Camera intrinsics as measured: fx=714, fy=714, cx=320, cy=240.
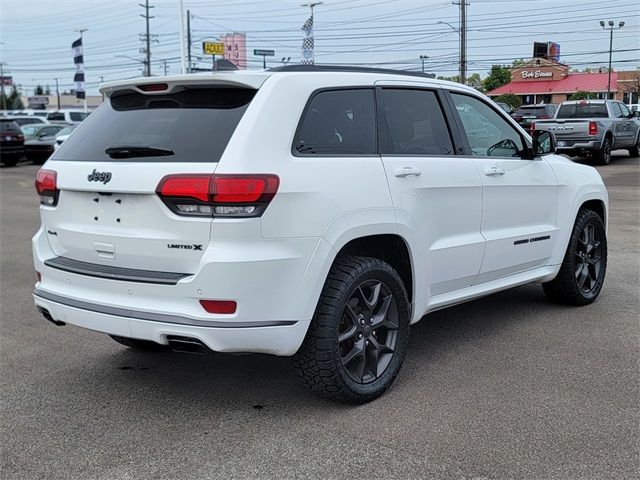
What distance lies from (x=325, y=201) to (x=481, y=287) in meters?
1.77

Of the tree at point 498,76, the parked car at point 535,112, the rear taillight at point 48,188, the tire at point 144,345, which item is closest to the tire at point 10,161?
the parked car at point 535,112

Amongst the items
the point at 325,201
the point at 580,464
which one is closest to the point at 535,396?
the point at 580,464

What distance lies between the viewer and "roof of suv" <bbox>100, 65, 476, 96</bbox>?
12.1 feet

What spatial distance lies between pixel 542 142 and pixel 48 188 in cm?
359

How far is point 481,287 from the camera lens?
4965 mm

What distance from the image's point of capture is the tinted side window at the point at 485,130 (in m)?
4.95

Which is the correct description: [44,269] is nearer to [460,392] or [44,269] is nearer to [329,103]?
[329,103]

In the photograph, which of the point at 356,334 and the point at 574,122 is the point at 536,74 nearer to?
the point at 574,122

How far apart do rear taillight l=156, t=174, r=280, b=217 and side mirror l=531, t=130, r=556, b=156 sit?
9.02ft

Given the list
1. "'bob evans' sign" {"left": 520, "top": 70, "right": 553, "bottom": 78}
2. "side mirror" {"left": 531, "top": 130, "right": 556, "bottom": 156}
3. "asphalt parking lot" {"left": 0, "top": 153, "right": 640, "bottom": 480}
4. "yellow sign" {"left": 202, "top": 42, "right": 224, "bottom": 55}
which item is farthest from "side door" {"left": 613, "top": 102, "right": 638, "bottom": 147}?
"'bob evans' sign" {"left": 520, "top": 70, "right": 553, "bottom": 78}

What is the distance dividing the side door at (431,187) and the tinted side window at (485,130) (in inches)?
8.2

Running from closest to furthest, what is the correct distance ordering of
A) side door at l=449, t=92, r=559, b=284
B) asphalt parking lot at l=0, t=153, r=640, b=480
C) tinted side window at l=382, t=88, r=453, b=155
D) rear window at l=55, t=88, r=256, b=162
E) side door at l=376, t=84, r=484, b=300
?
asphalt parking lot at l=0, t=153, r=640, b=480 < rear window at l=55, t=88, r=256, b=162 < side door at l=376, t=84, r=484, b=300 < tinted side window at l=382, t=88, r=453, b=155 < side door at l=449, t=92, r=559, b=284

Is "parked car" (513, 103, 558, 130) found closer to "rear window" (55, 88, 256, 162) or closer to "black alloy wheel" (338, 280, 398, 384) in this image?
"black alloy wheel" (338, 280, 398, 384)

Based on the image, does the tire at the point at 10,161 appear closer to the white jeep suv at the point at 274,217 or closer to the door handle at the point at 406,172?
the white jeep suv at the point at 274,217
